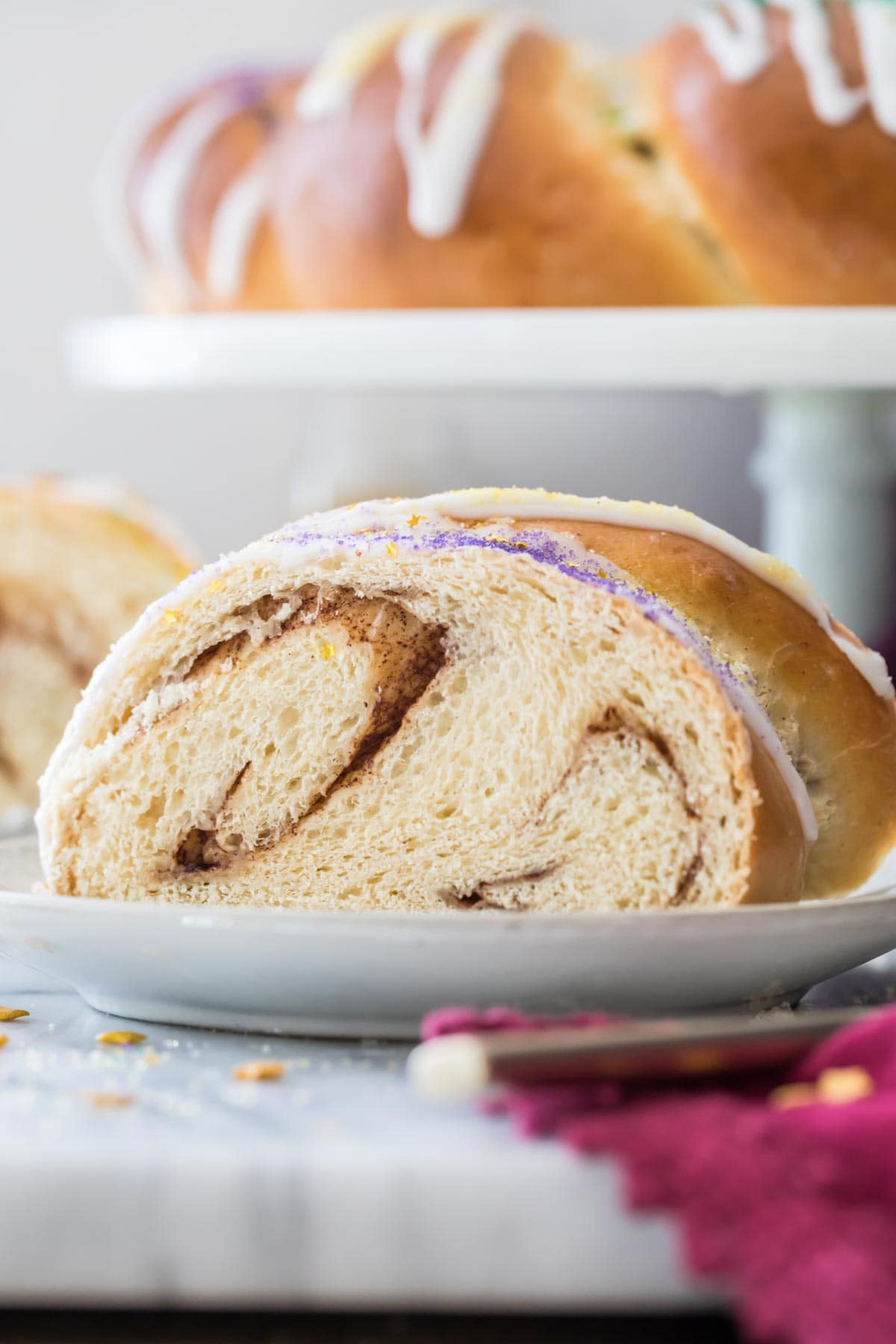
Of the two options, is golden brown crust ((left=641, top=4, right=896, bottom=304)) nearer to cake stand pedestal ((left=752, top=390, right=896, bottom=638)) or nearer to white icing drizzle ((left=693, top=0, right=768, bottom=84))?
white icing drizzle ((left=693, top=0, right=768, bottom=84))

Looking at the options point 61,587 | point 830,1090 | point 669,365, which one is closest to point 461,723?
point 830,1090

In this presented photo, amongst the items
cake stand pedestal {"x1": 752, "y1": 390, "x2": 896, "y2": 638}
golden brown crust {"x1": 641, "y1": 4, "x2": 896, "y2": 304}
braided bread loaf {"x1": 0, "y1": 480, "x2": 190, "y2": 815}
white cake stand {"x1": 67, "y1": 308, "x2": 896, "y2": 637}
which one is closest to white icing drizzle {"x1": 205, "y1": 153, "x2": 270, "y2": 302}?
white cake stand {"x1": 67, "y1": 308, "x2": 896, "y2": 637}

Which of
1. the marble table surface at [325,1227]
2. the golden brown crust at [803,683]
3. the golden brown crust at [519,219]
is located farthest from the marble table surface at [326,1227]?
the golden brown crust at [519,219]

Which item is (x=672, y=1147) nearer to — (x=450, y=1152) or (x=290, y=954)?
(x=450, y=1152)

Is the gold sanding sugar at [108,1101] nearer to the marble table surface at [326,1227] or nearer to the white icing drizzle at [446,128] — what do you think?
the marble table surface at [326,1227]

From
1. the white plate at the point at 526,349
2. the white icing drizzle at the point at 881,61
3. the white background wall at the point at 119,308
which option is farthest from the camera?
the white background wall at the point at 119,308
